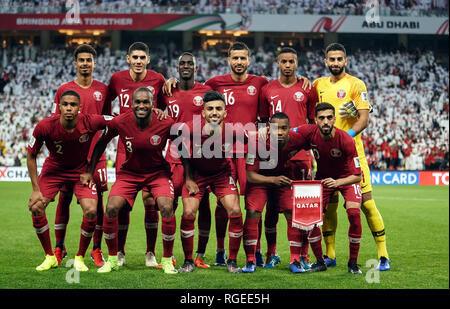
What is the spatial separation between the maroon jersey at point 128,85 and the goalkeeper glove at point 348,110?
215 centimetres

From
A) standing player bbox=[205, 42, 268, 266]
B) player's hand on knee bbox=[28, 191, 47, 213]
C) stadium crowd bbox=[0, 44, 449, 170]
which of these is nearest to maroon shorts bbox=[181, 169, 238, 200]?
standing player bbox=[205, 42, 268, 266]

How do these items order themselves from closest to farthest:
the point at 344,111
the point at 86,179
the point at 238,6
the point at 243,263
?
the point at 86,179 → the point at 344,111 → the point at 243,263 → the point at 238,6

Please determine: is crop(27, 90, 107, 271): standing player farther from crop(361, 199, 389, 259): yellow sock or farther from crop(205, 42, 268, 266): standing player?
crop(361, 199, 389, 259): yellow sock

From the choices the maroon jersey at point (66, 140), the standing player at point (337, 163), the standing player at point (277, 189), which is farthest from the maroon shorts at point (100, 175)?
the standing player at point (337, 163)

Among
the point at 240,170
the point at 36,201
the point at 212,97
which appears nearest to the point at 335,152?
the point at 240,170

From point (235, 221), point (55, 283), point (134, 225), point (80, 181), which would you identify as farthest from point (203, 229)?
point (134, 225)

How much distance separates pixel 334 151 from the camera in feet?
21.0

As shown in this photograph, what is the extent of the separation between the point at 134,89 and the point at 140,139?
959mm

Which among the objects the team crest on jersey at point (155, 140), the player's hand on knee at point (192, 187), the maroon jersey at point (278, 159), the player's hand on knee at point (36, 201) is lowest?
the player's hand on knee at point (36, 201)

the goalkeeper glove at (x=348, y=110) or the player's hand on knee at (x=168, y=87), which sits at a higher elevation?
the player's hand on knee at (x=168, y=87)

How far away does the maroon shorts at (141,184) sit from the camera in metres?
6.41

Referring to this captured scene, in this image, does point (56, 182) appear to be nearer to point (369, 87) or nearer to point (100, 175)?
point (100, 175)

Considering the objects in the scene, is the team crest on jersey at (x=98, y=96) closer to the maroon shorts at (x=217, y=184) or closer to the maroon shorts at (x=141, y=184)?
the maroon shorts at (x=141, y=184)

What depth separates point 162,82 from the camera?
7.30 m
